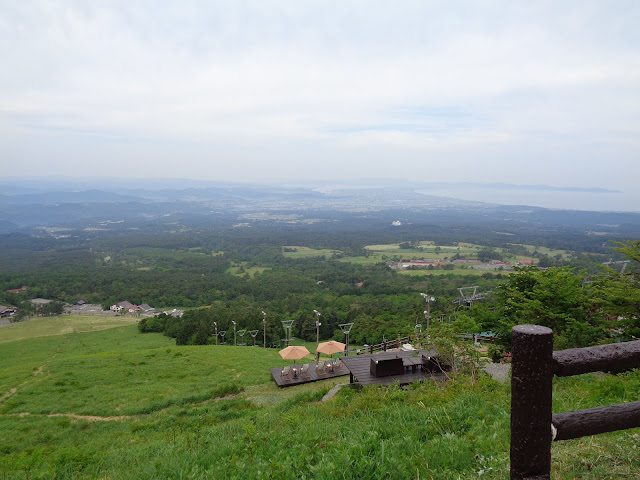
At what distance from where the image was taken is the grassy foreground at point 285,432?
8.64 feet

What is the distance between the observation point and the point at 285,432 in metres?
4.20

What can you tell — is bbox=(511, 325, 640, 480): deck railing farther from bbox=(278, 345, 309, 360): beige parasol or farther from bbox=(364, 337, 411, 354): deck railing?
bbox=(364, 337, 411, 354): deck railing

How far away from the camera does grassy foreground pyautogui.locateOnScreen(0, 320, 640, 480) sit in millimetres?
2635

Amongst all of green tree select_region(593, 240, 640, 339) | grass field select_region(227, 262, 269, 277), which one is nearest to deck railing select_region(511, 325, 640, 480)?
green tree select_region(593, 240, 640, 339)

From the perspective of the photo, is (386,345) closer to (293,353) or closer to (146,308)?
(293,353)

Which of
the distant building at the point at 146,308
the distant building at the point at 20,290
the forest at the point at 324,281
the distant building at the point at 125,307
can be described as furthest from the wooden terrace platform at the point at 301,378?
the distant building at the point at 20,290

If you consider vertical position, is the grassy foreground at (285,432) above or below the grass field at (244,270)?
above

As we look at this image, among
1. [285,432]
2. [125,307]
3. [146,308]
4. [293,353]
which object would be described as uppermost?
[285,432]

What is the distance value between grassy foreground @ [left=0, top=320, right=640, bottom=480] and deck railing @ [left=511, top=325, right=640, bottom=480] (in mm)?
808

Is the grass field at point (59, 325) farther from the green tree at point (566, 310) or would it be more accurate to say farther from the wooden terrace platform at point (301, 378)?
the green tree at point (566, 310)

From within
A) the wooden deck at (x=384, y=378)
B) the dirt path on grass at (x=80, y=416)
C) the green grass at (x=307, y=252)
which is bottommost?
the green grass at (x=307, y=252)

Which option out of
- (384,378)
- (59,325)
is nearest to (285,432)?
(384,378)

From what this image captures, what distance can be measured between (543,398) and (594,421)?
0.48 m

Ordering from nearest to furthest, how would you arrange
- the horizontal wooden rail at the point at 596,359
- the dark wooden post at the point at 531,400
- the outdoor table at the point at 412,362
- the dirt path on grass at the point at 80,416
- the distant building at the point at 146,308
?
the dark wooden post at the point at 531,400, the horizontal wooden rail at the point at 596,359, the outdoor table at the point at 412,362, the dirt path on grass at the point at 80,416, the distant building at the point at 146,308
